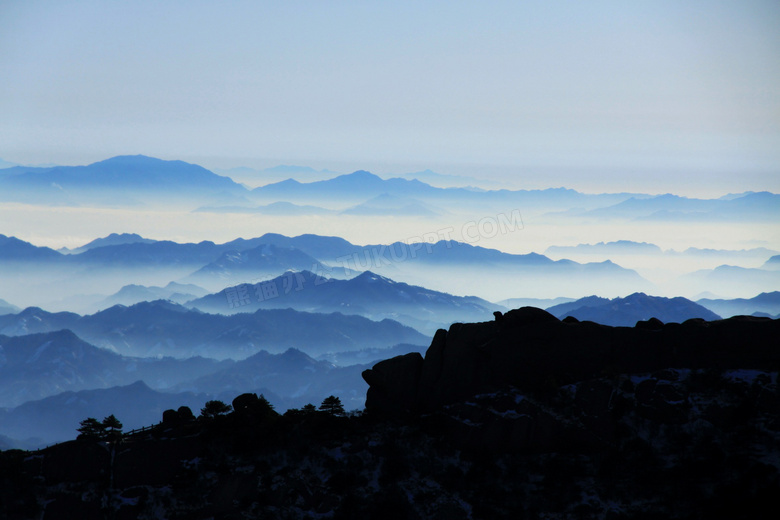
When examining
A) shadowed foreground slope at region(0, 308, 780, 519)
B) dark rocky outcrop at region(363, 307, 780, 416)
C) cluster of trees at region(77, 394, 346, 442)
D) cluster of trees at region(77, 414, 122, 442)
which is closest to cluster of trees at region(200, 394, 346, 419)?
cluster of trees at region(77, 394, 346, 442)

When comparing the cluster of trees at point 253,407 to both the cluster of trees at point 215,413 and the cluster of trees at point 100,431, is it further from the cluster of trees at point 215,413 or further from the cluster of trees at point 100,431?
the cluster of trees at point 100,431

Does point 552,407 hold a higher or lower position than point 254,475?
higher

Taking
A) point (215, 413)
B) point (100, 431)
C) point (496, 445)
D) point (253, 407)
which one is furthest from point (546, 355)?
point (100, 431)

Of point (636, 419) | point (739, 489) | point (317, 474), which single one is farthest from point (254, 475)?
point (739, 489)

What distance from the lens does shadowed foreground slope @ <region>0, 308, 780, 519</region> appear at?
9425 centimetres

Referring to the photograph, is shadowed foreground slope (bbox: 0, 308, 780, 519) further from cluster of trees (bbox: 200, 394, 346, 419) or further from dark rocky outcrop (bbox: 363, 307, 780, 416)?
cluster of trees (bbox: 200, 394, 346, 419)

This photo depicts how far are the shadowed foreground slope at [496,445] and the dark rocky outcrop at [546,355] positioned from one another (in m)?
0.19

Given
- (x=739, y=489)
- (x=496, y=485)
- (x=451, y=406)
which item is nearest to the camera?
(x=739, y=489)

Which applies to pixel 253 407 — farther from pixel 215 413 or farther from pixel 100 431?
pixel 100 431

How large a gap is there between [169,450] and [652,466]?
2272 inches

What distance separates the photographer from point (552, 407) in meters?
102

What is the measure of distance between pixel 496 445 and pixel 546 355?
15.0m

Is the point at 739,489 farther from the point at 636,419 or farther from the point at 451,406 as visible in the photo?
the point at 451,406

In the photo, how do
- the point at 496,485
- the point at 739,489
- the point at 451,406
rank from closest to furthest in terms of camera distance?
the point at 739,489 → the point at 496,485 → the point at 451,406
